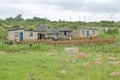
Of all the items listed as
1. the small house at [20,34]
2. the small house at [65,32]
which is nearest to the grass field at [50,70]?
the small house at [20,34]

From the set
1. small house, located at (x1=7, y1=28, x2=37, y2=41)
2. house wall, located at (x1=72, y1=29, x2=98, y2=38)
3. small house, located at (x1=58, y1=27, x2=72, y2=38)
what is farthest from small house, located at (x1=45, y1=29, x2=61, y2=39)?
house wall, located at (x1=72, y1=29, x2=98, y2=38)

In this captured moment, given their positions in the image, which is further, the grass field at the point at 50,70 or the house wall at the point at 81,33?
the house wall at the point at 81,33

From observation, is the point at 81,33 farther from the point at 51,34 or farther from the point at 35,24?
the point at 35,24

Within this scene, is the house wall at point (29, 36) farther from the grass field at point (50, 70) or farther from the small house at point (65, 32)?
the grass field at point (50, 70)

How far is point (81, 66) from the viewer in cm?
2100

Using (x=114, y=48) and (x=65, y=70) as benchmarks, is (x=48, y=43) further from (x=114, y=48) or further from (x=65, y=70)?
(x=65, y=70)

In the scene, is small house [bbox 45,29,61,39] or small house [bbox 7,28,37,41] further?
small house [bbox 45,29,61,39]

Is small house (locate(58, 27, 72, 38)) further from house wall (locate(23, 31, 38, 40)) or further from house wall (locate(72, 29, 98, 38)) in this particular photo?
house wall (locate(23, 31, 38, 40))

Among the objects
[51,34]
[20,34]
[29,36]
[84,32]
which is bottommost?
[29,36]

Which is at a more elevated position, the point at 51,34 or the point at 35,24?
the point at 35,24

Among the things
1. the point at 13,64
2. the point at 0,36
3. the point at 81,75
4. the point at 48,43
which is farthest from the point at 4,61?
the point at 0,36

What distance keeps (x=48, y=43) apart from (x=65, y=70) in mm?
22640

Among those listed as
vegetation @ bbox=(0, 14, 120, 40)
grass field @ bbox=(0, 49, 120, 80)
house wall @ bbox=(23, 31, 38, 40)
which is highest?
vegetation @ bbox=(0, 14, 120, 40)

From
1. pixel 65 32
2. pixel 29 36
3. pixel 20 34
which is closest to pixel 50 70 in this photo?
pixel 20 34
